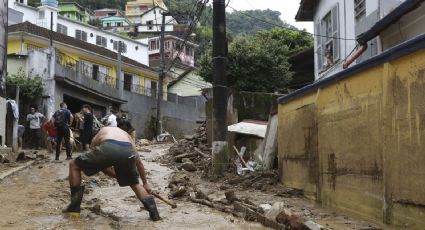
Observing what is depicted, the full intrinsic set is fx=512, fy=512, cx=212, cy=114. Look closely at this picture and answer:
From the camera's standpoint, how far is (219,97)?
39.9 ft

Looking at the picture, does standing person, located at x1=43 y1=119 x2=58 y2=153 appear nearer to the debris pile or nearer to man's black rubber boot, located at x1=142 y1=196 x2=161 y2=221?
the debris pile

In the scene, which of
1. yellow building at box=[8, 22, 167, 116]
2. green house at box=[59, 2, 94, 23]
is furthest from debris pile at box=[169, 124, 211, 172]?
green house at box=[59, 2, 94, 23]

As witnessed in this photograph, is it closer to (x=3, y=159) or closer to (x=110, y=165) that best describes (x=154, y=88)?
(x=3, y=159)

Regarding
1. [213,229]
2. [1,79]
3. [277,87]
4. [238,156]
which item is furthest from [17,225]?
[277,87]

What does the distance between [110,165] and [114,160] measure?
15 cm

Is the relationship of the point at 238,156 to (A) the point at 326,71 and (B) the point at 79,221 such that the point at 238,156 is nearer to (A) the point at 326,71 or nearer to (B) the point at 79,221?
(A) the point at 326,71

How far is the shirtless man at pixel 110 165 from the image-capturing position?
21.2 ft

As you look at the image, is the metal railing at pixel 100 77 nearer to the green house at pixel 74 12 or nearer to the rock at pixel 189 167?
the rock at pixel 189 167

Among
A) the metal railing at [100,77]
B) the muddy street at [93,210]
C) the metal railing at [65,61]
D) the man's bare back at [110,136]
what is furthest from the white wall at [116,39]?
the man's bare back at [110,136]

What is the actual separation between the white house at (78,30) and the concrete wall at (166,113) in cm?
1513

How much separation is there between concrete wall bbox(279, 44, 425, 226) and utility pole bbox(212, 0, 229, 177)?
303 cm

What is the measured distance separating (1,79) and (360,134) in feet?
33.7

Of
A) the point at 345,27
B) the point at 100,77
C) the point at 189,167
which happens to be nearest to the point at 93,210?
the point at 189,167

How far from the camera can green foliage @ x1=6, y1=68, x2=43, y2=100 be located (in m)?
23.1
